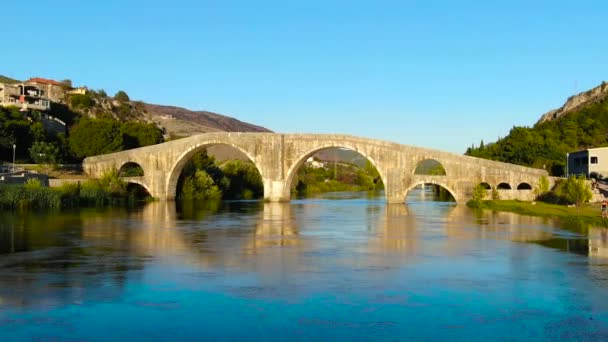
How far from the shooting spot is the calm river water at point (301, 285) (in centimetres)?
1389

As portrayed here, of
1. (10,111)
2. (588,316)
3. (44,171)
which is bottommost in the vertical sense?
(588,316)

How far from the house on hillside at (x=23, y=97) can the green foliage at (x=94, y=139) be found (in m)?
14.1

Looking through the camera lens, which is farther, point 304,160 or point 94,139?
point 94,139

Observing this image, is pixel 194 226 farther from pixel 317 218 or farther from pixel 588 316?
pixel 588 316

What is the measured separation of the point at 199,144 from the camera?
74.0m

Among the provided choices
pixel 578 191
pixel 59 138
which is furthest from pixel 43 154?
pixel 578 191

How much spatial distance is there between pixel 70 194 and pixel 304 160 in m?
24.7

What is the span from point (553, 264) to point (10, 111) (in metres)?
71.8

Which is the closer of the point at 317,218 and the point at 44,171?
the point at 317,218

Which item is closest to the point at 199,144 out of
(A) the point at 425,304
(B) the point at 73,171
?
(B) the point at 73,171

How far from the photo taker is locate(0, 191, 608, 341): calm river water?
13.9 m

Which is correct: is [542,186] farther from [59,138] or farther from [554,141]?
[59,138]

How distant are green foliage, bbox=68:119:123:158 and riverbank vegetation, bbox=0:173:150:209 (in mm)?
8113

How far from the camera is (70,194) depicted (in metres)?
58.0
